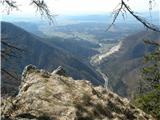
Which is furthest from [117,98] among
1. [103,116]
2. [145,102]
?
[145,102]

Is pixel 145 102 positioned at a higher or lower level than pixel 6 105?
lower

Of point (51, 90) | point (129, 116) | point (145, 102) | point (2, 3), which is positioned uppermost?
point (2, 3)

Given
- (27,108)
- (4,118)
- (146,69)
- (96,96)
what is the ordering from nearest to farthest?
(4,118), (27,108), (96,96), (146,69)

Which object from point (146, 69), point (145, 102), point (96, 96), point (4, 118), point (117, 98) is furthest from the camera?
point (146, 69)

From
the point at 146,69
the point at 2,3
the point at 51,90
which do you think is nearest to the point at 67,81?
the point at 51,90

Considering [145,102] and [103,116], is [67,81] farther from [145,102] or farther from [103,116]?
[145,102]

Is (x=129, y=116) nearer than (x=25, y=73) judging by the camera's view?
Yes

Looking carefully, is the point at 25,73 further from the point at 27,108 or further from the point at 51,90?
the point at 27,108
